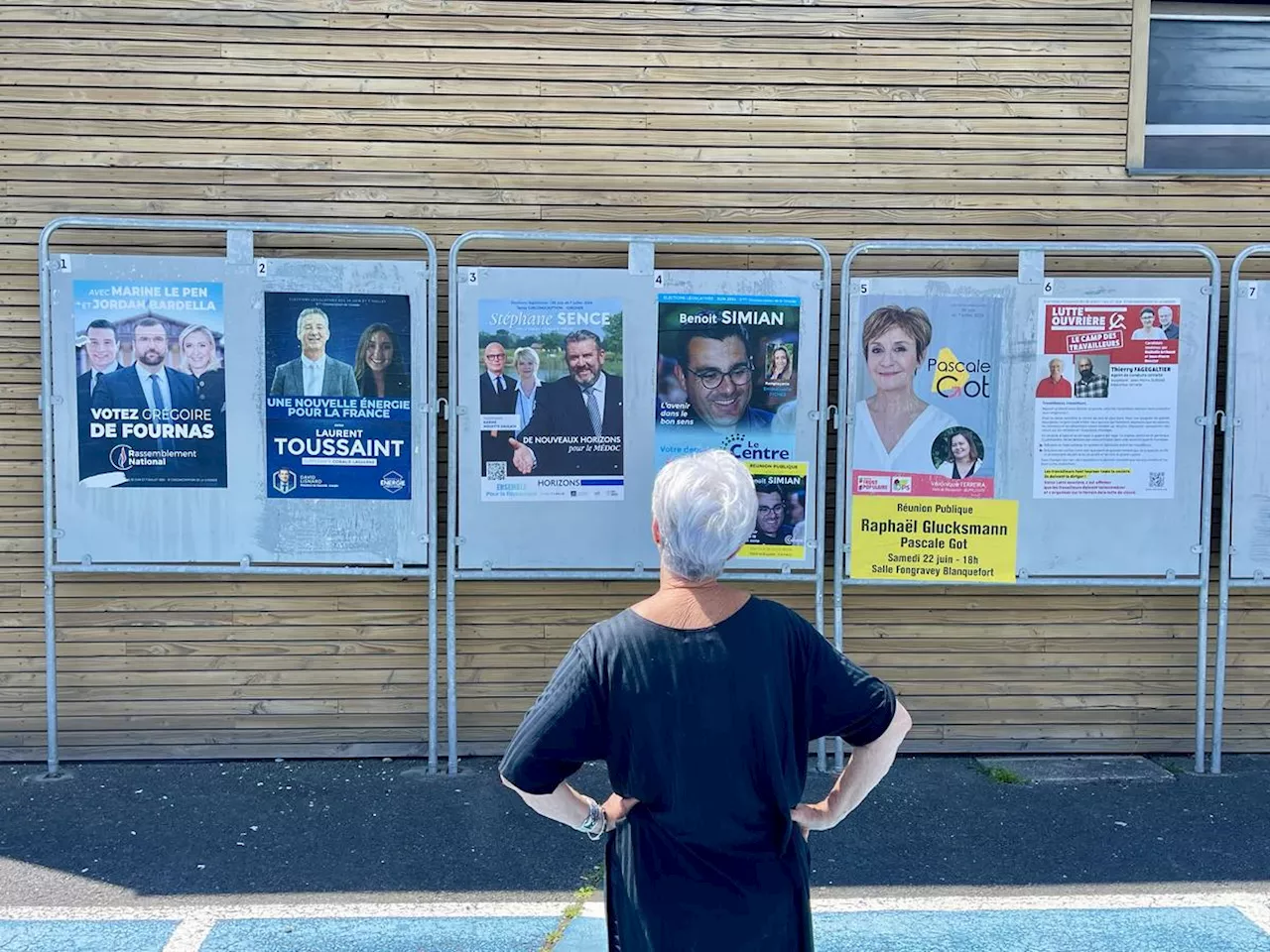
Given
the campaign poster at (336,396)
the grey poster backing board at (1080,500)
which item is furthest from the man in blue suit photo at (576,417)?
the grey poster backing board at (1080,500)

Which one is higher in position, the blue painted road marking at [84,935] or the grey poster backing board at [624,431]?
the grey poster backing board at [624,431]

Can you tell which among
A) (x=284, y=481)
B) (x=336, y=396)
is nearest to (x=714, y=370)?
(x=336, y=396)

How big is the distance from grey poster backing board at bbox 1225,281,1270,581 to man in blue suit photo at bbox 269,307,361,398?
3976mm

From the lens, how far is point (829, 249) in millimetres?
5406

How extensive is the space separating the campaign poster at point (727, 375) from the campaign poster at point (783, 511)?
0.07 m

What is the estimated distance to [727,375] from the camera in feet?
17.0

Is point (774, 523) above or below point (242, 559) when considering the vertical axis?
above

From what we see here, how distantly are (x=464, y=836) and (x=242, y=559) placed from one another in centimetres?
164

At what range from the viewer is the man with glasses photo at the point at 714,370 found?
5.16m

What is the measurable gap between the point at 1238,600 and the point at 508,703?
3547 millimetres

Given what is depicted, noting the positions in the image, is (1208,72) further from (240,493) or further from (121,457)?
(121,457)

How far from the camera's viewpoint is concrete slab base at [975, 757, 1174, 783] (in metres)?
5.25

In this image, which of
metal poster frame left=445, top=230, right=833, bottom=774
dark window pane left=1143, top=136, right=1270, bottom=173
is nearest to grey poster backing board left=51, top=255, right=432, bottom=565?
metal poster frame left=445, top=230, right=833, bottom=774

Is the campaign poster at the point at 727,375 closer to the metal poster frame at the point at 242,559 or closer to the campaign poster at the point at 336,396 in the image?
the metal poster frame at the point at 242,559
